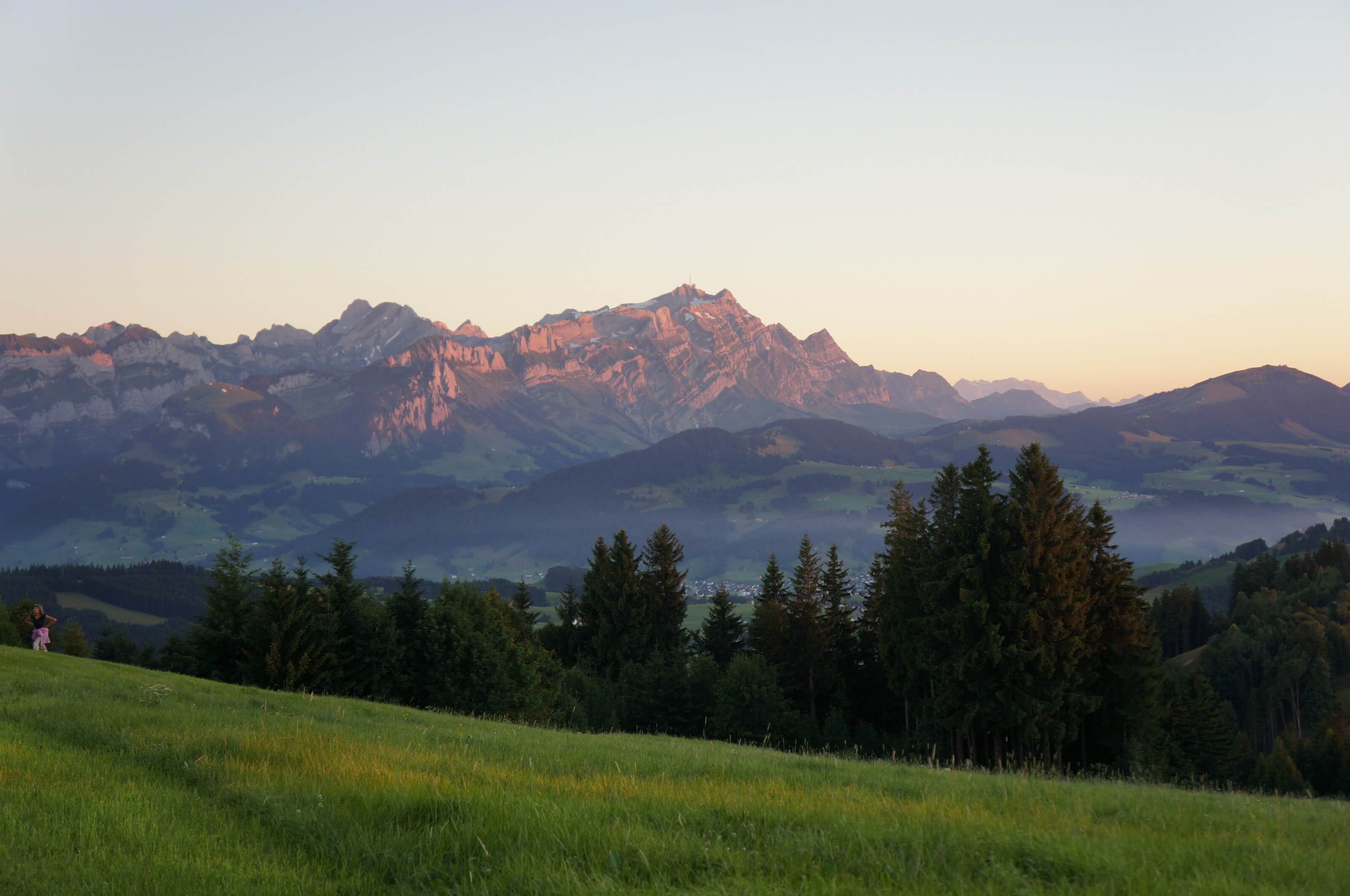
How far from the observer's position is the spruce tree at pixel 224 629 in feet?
163

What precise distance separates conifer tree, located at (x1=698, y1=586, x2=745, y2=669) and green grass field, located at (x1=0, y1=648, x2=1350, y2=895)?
72.3 metres

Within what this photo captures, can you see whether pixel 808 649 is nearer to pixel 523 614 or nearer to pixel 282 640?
pixel 523 614

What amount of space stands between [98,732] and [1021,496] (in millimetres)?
47960

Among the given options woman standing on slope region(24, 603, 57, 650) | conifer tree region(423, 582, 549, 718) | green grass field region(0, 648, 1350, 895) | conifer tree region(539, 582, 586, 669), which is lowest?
conifer tree region(539, 582, 586, 669)

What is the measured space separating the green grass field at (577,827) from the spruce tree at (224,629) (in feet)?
126

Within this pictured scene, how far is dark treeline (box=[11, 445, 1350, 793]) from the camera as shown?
47844 millimetres

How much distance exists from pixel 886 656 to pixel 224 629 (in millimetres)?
43310

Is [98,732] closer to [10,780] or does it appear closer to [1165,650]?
[10,780]

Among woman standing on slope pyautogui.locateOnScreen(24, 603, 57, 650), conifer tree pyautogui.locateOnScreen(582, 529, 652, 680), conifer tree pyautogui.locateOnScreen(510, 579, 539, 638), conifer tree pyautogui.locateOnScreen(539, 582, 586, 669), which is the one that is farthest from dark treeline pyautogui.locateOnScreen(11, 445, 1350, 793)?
woman standing on slope pyautogui.locateOnScreen(24, 603, 57, 650)

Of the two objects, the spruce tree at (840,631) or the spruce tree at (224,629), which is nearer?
the spruce tree at (224,629)

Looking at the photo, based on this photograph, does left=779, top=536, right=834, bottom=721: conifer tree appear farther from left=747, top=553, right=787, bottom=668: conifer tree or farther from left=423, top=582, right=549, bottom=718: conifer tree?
left=423, top=582, right=549, bottom=718: conifer tree

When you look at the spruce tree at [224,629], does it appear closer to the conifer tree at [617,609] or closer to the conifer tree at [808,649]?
the conifer tree at [808,649]

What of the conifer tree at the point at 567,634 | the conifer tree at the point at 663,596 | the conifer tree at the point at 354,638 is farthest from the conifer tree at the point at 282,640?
the conifer tree at the point at 567,634

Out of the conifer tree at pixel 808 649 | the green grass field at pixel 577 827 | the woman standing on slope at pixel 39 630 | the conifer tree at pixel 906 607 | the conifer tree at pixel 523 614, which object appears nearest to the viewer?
the green grass field at pixel 577 827
